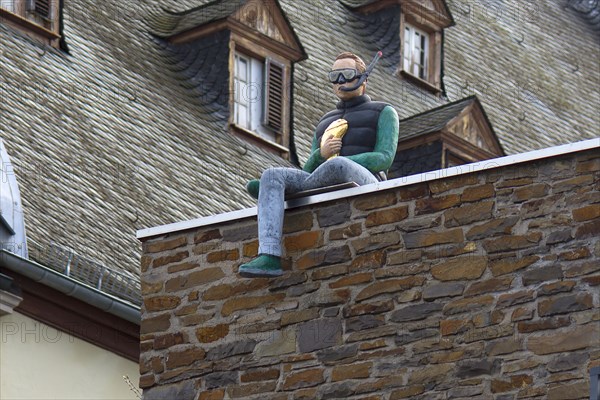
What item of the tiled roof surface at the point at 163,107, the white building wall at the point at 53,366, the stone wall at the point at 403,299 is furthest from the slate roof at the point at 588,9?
the stone wall at the point at 403,299

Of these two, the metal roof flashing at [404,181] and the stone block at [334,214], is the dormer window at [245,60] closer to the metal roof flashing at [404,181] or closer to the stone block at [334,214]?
the metal roof flashing at [404,181]

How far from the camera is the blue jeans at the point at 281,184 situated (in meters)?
20.1

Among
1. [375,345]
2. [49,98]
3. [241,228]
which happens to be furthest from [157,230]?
[49,98]

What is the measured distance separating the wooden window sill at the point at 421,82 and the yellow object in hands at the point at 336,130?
13351 mm

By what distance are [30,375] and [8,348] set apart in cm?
38

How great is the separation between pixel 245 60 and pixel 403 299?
1129 cm

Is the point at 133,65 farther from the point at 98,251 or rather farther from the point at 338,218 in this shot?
the point at 338,218

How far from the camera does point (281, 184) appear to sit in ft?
66.7

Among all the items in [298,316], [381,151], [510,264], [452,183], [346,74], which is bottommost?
[510,264]

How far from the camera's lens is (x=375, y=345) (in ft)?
64.4

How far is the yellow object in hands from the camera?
68.0 feet

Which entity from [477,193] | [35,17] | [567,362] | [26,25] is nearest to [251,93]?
[35,17]

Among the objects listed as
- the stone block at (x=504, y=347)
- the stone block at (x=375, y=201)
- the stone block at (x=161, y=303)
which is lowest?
the stone block at (x=504, y=347)

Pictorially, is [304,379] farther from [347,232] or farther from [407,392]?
[347,232]
